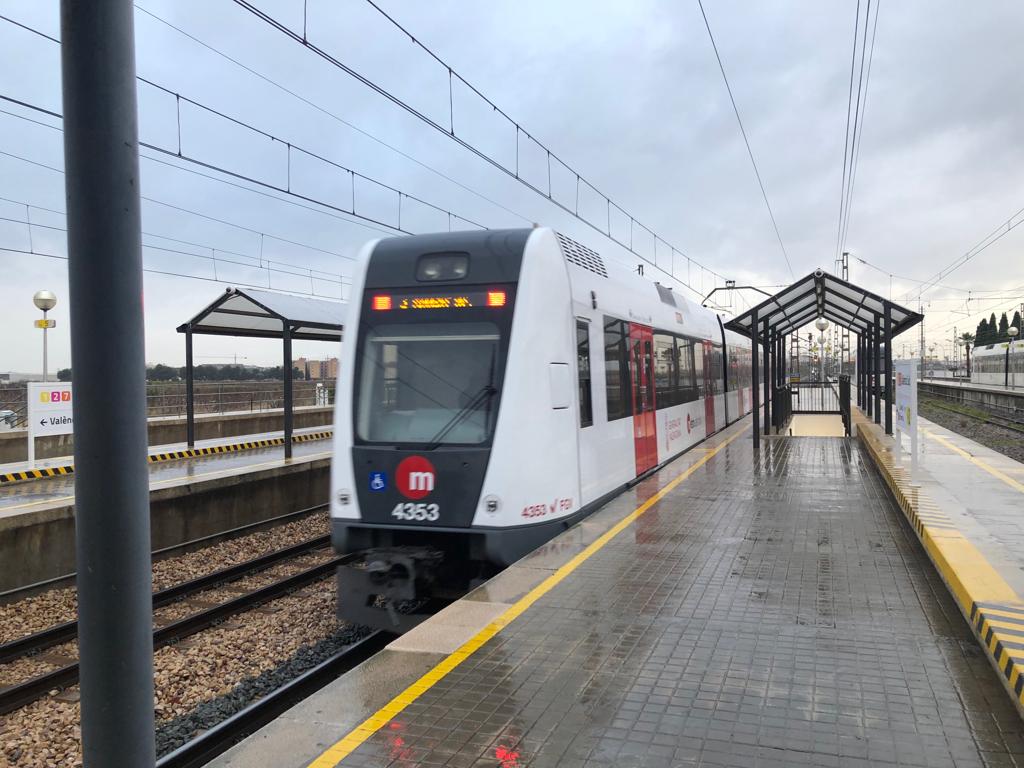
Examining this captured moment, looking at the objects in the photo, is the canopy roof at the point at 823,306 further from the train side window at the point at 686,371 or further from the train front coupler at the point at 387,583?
the train front coupler at the point at 387,583

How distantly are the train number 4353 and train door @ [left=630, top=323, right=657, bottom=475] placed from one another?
3.86m

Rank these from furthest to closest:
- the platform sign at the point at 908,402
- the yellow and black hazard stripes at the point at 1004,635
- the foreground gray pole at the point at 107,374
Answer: the platform sign at the point at 908,402 → the yellow and black hazard stripes at the point at 1004,635 → the foreground gray pole at the point at 107,374

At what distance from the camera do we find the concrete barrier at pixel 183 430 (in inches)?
667

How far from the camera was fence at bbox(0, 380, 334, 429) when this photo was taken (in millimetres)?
21922

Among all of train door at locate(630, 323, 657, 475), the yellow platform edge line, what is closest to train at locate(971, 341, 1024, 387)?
train door at locate(630, 323, 657, 475)

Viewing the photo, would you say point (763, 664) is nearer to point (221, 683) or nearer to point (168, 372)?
point (221, 683)

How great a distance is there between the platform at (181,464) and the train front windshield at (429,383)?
363 centimetres

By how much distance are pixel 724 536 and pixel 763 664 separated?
3.20 meters

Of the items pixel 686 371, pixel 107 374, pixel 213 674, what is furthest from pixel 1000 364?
pixel 107 374

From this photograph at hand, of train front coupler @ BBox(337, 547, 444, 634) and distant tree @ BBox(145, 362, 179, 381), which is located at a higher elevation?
distant tree @ BBox(145, 362, 179, 381)

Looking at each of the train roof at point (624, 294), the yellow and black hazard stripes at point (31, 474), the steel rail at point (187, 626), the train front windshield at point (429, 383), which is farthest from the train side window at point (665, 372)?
the yellow and black hazard stripes at point (31, 474)

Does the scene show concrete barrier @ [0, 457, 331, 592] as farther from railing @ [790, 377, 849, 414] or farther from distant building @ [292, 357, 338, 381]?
distant building @ [292, 357, 338, 381]

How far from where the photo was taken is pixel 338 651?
22.1ft

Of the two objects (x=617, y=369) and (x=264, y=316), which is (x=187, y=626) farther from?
(x=264, y=316)
